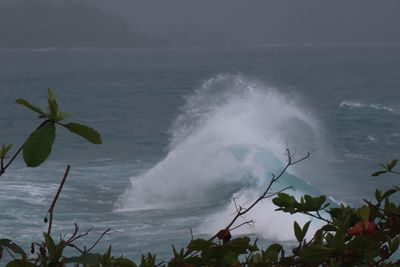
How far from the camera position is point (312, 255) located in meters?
1.57

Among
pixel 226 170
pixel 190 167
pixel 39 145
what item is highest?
pixel 190 167

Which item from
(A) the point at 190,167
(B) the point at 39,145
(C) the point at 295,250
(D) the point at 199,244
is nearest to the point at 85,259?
(B) the point at 39,145

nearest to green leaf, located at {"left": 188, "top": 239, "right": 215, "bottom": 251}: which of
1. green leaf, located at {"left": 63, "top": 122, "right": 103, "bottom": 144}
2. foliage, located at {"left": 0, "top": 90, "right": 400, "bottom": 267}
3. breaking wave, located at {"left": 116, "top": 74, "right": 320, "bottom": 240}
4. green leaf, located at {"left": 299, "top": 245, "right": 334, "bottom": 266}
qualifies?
foliage, located at {"left": 0, "top": 90, "right": 400, "bottom": 267}

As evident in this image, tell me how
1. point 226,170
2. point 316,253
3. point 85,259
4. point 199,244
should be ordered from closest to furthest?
point 85,259 < point 316,253 < point 199,244 < point 226,170

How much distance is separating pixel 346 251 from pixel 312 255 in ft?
0.25

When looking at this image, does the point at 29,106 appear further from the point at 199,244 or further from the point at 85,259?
the point at 199,244

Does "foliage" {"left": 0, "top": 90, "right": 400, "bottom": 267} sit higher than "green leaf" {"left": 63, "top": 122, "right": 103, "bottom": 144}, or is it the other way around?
"green leaf" {"left": 63, "top": 122, "right": 103, "bottom": 144}

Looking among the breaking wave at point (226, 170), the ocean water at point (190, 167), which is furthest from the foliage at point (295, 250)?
the breaking wave at point (226, 170)

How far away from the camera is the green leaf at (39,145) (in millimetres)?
1284

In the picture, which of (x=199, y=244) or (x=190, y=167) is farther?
(x=190, y=167)

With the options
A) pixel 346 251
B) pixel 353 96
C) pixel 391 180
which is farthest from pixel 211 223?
pixel 353 96

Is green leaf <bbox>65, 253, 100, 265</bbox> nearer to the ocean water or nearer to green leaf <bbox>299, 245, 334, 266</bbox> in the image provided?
green leaf <bbox>299, 245, 334, 266</bbox>

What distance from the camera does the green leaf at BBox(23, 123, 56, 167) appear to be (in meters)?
1.28

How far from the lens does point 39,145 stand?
4.25ft
